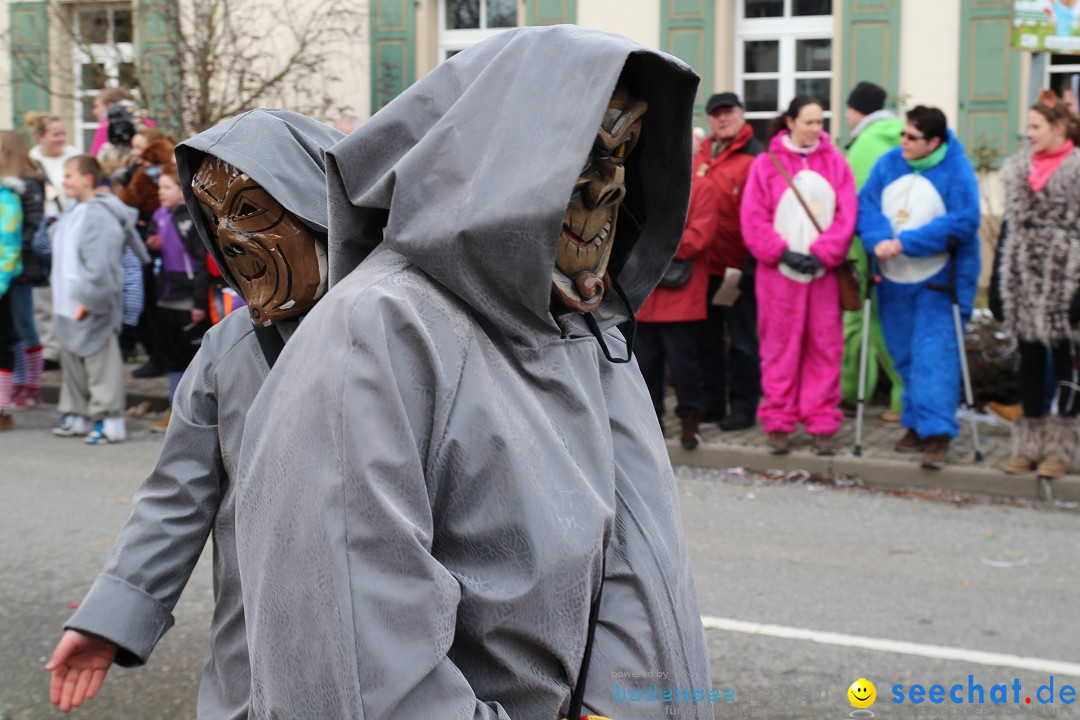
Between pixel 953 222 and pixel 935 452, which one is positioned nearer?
pixel 953 222

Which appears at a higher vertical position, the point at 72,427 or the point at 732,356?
the point at 732,356

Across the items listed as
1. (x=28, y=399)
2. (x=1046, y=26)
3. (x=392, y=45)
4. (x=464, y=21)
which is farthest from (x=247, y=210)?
(x=464, y=21)

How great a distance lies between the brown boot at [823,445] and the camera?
27.8 ft

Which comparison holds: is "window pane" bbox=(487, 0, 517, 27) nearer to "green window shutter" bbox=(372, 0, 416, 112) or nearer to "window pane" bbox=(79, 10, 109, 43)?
"green window shutter" bbox=(372, 0, 416, 112)

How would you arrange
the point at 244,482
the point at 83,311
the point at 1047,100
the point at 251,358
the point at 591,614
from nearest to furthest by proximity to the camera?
the point at 244,482 → the point at 591,614 → the point at 251,358 → the point at 1047,100 → the point at 83,311

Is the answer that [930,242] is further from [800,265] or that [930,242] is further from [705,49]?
[705,49]

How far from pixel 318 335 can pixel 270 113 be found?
1303 millimetres

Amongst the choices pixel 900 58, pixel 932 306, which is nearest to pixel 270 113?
pixel 932 306

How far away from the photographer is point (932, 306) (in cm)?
812

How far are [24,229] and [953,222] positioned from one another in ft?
22.0

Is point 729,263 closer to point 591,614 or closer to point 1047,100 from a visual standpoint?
point 1047,100

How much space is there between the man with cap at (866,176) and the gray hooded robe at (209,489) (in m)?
6.87

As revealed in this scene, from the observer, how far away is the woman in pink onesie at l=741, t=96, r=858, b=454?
27.2 feet

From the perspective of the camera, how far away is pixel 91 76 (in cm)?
1559
